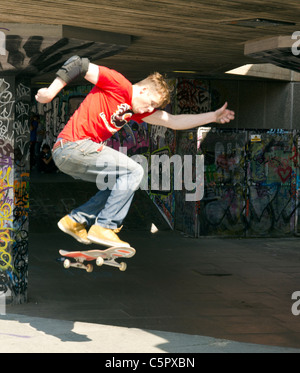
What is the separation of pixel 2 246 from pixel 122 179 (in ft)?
21.6

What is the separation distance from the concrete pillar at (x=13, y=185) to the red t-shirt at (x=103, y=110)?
6237 mm

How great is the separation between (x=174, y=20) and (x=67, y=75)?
148 inches

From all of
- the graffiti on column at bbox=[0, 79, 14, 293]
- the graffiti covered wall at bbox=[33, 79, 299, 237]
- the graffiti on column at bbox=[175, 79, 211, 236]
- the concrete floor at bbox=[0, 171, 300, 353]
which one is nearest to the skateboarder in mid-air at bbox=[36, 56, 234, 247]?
the concrete floor at bbox=[0, 171, 300, 353]

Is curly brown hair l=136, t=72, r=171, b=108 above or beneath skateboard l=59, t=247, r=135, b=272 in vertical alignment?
above

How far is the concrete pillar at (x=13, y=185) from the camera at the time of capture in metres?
12.5

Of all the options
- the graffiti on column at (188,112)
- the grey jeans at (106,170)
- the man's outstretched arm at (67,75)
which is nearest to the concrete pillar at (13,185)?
the grey jeans at (106,170)

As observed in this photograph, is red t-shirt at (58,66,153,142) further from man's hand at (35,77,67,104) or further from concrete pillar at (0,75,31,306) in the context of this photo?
concrete pillar at (0,75,31,306)

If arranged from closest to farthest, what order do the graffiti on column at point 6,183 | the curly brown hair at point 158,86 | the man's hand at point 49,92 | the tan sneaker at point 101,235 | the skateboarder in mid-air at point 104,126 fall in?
the man's hand at point 49,92, the skateboarder in mid-air at point 104,126, the curly brown hair at point 158,86, the tan sneaker at point 101,235, the graffiti on column at point 6,183

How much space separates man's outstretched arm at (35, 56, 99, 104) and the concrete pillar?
21.1 feet

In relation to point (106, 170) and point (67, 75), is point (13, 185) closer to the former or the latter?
point (106, 170)

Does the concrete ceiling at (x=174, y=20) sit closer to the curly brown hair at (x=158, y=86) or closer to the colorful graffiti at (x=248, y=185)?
the curly brown hair at (x=158, y=86)

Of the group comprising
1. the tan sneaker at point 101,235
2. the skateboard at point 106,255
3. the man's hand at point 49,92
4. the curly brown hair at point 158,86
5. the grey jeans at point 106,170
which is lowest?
the skateboard at point 106,255

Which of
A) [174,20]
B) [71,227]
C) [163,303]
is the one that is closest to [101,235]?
[71,227]

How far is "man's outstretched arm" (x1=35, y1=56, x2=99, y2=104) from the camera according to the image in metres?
5.94
